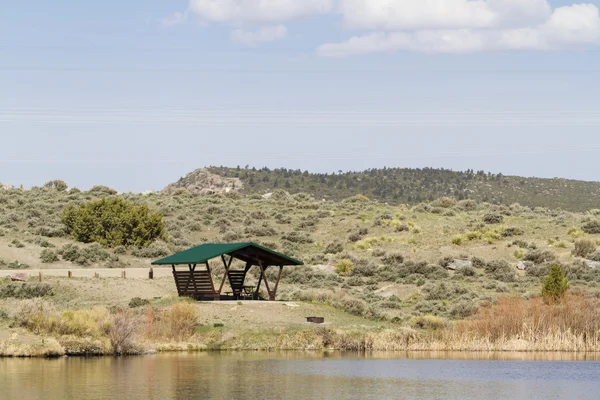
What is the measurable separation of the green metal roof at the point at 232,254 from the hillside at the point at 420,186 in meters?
75.4

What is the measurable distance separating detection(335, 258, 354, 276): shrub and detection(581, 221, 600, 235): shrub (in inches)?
777

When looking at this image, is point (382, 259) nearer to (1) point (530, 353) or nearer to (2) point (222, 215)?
(2) point (222, 215)

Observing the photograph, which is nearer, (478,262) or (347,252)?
→ (478,262)

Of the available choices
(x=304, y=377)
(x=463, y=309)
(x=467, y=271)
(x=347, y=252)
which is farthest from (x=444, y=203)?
(x=304, y=377)

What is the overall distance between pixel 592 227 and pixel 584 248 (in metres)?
8.58

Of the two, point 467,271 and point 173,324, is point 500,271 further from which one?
point 173,324

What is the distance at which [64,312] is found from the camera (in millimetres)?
40688

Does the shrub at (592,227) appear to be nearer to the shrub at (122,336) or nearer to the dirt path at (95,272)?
the dirt path at (95,272)

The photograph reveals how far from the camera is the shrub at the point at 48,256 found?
213 feet

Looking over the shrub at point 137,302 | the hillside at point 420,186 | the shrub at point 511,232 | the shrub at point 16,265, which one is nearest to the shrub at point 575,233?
the shrub at point 511,232

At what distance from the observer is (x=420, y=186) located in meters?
141

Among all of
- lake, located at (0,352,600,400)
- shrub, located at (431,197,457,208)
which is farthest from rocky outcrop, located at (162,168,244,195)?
lake, located at (0,352,600,400)

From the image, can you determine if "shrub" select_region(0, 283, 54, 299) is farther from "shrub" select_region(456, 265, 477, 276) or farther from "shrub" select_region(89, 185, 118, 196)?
"shrub" select_region(89, 185, 118, 196)

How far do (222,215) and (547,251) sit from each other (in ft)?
103
